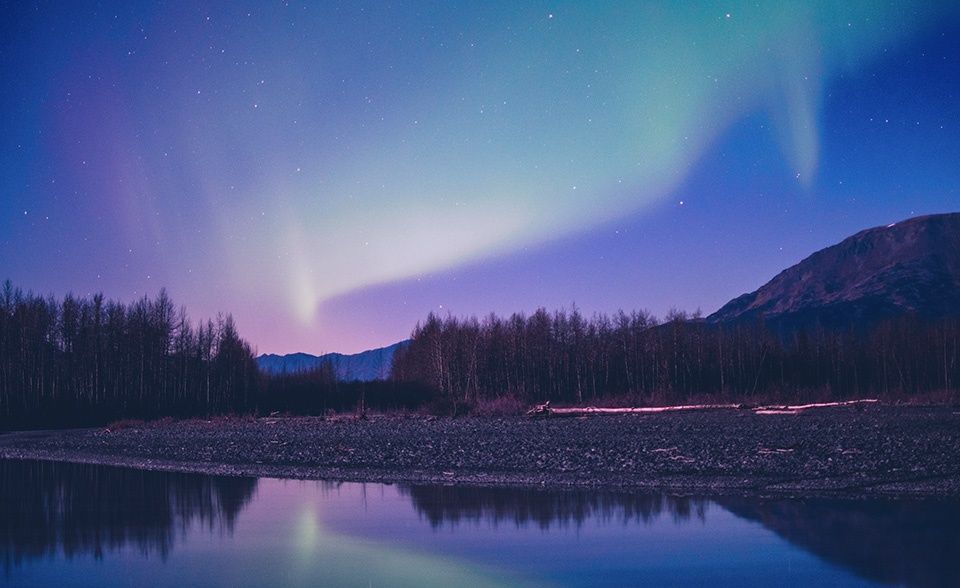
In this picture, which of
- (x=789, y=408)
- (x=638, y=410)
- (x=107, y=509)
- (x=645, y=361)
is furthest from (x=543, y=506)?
(x=645, y=361)

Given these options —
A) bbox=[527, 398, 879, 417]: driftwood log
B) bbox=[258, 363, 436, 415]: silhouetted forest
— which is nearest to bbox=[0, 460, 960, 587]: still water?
bbox=[527, 398, 879, 417]: driftwood log

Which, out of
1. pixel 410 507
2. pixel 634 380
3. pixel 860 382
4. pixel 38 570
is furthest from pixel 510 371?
pixel 38 570

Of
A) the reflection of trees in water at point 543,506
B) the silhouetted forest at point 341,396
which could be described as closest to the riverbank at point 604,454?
the reflection of trees in water at point 543,506

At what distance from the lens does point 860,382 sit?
9731 cm

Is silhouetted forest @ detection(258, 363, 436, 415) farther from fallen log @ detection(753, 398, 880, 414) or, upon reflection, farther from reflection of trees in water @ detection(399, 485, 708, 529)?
reflection of trees in water @ detection(399, 485, 708, 529)

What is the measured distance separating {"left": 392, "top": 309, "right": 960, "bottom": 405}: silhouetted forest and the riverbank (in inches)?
1766

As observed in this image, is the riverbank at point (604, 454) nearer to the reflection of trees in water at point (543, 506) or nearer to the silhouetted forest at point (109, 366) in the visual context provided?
the reflection of trees in water at point (543, 506)

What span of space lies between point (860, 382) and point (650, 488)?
88182 millimetres

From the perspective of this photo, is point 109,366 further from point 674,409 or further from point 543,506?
point 543,506

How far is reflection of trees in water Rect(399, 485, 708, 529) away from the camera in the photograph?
Result: 53.7ft

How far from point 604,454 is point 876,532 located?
45.6 feet

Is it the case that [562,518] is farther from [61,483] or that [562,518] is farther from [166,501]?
[61,483]

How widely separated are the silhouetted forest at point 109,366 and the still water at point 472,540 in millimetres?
60374

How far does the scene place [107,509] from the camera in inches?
747
